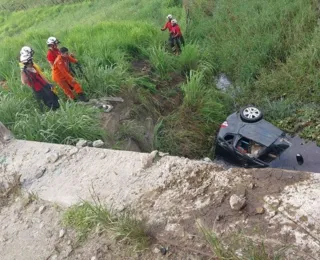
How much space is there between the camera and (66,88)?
6648 millimetres

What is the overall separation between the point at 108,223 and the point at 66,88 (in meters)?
4.00

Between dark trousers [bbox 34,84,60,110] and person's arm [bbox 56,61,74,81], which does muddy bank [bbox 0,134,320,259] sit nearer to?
dark trousers [bbox 34,84,60,110]

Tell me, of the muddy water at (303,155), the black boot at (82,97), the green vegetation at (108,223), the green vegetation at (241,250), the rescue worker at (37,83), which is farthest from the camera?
the black boot at (82,97)

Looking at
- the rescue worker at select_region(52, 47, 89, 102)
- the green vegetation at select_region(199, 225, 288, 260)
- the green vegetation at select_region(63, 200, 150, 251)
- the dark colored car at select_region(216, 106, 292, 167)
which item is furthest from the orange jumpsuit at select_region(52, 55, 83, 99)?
the green vegetation at select_region(199, 225, 288, 260)

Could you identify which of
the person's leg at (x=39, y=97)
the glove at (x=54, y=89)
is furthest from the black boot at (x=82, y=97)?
the person's leg at (x=39, y=97)

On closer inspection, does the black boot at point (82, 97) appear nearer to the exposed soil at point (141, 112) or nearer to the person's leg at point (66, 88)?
the person's leg at point (66, 88)

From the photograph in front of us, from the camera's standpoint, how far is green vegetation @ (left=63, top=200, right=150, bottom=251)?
3018 mm

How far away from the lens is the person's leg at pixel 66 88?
6.56 metres

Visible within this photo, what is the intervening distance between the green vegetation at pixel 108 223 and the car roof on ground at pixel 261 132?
343 cm

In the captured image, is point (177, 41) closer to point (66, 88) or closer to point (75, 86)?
point (75, 86)

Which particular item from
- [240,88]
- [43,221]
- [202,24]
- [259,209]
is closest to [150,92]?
[240,88]

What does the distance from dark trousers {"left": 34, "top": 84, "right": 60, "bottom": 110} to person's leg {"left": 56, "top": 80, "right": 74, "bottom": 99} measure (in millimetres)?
195

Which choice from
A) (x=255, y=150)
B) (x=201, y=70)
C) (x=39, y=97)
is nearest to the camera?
(x=255, y=150)

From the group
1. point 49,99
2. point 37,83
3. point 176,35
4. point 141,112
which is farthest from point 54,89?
point 176,35
